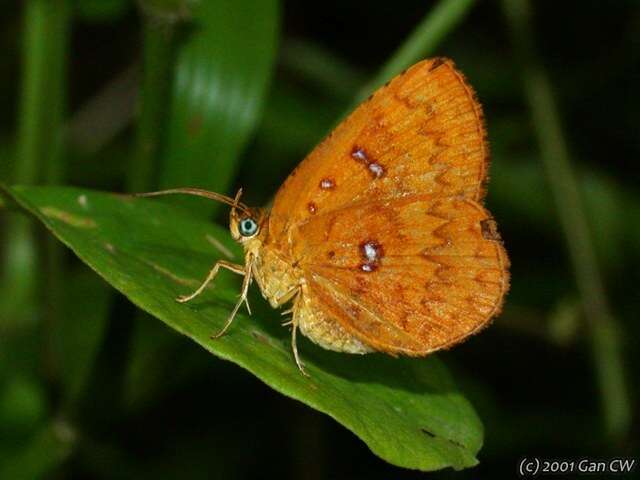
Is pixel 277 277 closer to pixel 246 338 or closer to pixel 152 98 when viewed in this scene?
pixel 246 338

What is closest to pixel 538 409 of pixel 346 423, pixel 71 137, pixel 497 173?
pixel 497 173

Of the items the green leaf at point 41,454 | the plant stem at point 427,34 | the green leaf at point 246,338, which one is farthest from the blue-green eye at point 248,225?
the green leaf at point 41,454

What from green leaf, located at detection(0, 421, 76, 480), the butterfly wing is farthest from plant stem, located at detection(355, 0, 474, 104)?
green leaf, located at detection(0, 421, 76, 480)

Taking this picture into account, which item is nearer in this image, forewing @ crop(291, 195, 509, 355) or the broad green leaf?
forewing @ crop(291, 195, 509, 355)

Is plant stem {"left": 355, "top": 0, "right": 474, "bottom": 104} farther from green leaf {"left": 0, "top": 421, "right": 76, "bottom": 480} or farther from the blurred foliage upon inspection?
green leaf {"left": 0, "top": 421, "right": 76, "bottom": 480}

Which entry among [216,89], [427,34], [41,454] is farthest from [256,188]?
[41,454]

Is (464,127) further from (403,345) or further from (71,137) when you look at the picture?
(71,137)
